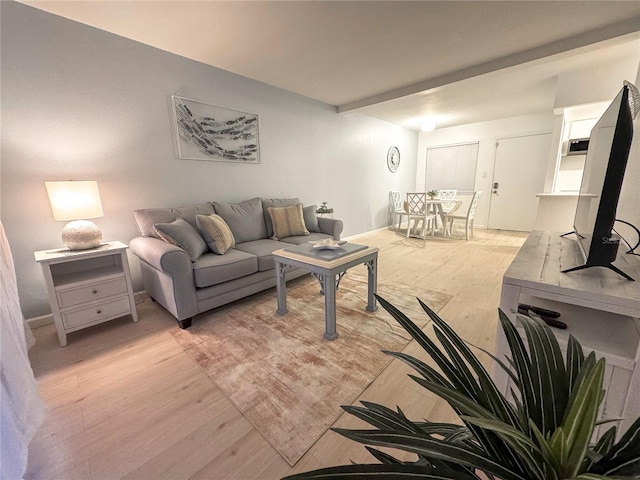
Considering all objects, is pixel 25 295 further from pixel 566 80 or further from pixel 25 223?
pixel 566 80

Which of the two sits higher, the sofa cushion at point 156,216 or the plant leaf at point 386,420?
the sofa cushion at point 156,216

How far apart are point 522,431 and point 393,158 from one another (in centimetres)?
602

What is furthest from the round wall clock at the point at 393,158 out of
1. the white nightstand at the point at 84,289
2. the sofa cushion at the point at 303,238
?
the white nightstand at the point at 84,289

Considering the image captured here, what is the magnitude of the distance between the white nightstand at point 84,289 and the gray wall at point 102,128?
0.33 m

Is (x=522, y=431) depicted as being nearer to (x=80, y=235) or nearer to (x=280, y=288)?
(x=280, y=288)

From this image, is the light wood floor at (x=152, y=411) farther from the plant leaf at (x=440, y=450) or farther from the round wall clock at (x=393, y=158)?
the round wall clock at (x=393, y=158)

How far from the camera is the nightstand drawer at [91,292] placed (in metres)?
1.80

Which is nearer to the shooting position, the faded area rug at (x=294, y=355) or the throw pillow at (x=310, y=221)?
the faded area rug at (x=294, y=355)

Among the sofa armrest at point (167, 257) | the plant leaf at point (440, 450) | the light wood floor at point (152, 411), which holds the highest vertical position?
the plant leaf at point (440, 450)

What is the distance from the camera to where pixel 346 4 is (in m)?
1.95

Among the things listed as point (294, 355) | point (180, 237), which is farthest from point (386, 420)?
point (180, 237)

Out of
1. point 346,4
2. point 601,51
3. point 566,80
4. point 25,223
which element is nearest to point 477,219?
point 566,80

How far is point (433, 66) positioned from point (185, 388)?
3.75 m

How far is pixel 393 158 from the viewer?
590cm
